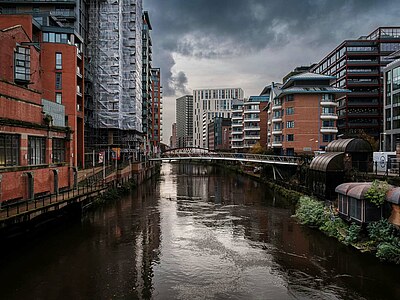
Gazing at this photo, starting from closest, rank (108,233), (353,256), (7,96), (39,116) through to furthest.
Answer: (353,256)
(7,96)
(108,233)
(39,116)

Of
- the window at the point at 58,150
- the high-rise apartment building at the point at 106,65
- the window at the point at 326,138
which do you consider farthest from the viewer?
the high-rise apartment building at the point at 106,65

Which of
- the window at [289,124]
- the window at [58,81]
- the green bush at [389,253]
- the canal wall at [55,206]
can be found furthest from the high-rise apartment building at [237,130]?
the green bush at [389,253]

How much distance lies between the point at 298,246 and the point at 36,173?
858 inches

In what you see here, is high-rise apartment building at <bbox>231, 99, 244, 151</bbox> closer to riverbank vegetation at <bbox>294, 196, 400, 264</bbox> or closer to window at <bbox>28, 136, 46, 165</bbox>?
riverbank vegetation at <bbox>294, 196, 400, 264</bbox>

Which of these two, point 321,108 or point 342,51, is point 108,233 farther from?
point 342,51

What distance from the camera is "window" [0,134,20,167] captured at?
1072 inches

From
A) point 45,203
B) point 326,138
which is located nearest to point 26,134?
point 45,203

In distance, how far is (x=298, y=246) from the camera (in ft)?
85.2

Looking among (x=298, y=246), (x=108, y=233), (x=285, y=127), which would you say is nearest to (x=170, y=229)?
(x=108, y=233)

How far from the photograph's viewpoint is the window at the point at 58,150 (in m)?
36.7

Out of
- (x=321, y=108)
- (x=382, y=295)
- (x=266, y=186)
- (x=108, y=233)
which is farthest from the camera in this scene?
(x=321, y=108)

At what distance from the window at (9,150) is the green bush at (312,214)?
23885 millimetres

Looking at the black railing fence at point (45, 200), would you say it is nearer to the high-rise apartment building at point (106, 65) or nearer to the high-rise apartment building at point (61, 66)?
the high-rise apartment building at point (61, 66)

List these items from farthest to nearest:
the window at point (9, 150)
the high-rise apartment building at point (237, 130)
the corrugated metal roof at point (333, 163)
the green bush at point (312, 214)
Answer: the high-rise apartment building at point (237, 130) < the corrugated metal roof at point (333, 163) < the green bush at point (312, 214) < the window at point (9, 150)
